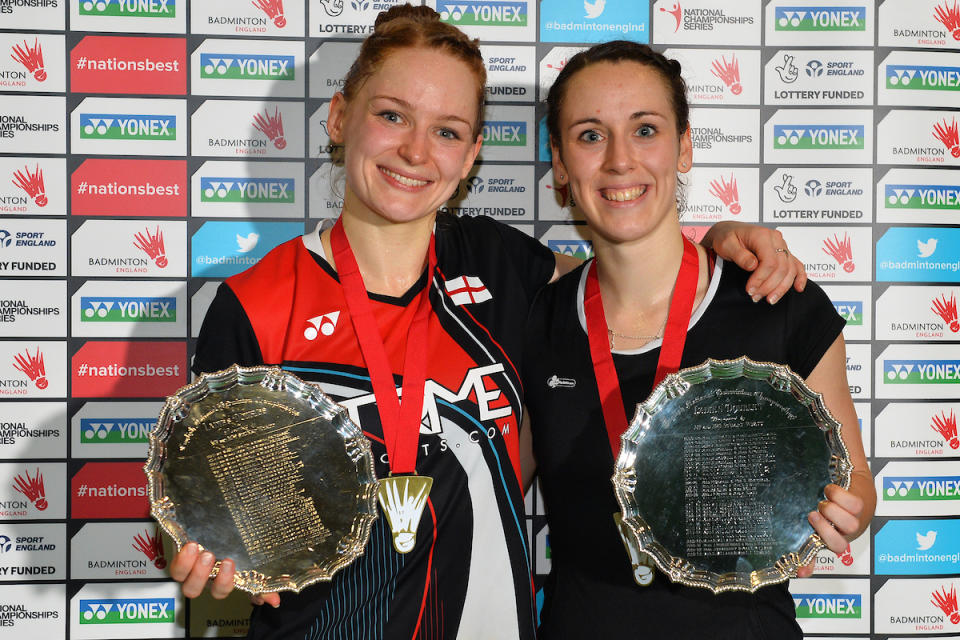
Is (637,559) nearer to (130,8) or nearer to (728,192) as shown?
(728,192)

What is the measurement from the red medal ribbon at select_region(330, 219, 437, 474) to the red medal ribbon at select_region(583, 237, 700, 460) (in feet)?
1.56

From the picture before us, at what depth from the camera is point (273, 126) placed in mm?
2936

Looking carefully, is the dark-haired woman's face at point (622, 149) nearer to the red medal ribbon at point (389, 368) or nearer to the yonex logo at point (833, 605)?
the red medal ribbon at point (389, 368)

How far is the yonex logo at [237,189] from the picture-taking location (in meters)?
2.94

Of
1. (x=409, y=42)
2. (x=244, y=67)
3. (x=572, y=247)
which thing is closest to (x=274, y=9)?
(x=244, y=67)

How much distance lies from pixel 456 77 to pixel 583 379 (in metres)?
0.92

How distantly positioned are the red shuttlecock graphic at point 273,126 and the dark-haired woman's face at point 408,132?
3.29 ft

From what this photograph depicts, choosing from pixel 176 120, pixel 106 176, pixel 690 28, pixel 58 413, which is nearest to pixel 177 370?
pixel 58 413

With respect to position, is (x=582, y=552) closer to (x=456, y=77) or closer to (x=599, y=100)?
(x=599, y=100)

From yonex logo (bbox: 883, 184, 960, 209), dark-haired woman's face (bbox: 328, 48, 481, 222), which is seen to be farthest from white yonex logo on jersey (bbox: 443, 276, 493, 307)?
yonex logo (bbox: 883, 184, 960, 209)

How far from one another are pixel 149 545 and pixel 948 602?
3377mm

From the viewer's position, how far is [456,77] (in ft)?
6.65

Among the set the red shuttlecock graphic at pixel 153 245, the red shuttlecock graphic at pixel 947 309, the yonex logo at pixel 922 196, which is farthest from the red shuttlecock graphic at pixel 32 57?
the red shuttlecock graphic at pixel 947 309

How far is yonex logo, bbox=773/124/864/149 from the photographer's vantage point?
302 cm
